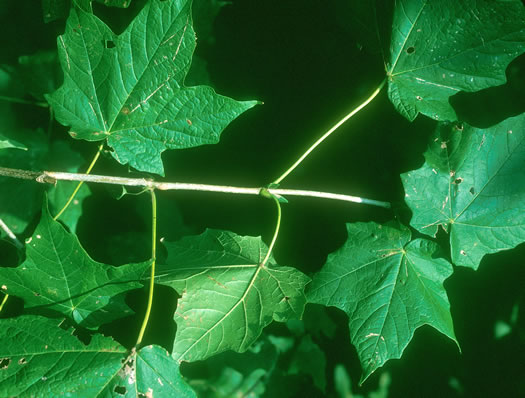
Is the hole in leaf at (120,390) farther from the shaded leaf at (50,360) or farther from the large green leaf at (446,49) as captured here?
the large green leaf at (446,49)

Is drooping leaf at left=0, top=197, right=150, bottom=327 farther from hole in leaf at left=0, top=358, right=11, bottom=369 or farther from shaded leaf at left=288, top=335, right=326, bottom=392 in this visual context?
shaded leaf at left=288, top=335, right=326, bottom=392

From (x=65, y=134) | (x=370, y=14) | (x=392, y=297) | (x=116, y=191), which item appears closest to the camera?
(x=392, y=297)

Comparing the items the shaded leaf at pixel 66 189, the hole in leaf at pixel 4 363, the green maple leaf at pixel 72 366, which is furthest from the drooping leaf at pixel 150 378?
the shaded leaf at pixel 66 189

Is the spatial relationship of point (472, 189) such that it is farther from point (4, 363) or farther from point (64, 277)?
point (4, 363)

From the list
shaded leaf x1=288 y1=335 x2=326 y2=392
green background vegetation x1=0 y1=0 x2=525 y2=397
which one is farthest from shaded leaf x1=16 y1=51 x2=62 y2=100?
shaded leaf x1=288 y1=335 x2=326 y2=392

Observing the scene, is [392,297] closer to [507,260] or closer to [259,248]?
[259,248]

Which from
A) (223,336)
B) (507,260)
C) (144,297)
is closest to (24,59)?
(144,297)
